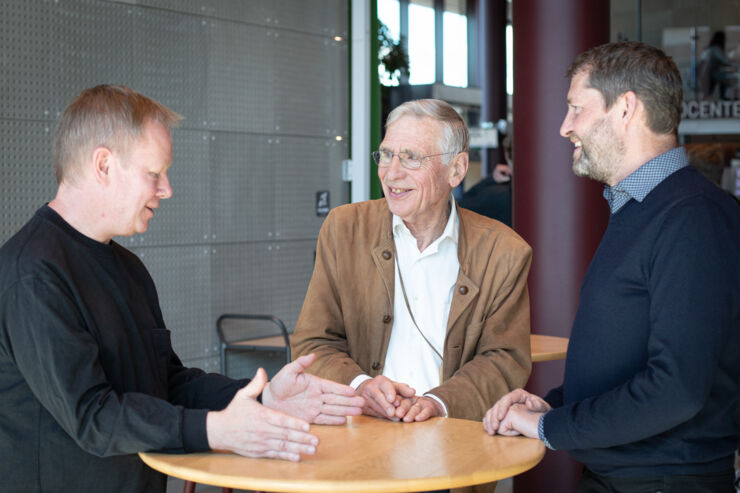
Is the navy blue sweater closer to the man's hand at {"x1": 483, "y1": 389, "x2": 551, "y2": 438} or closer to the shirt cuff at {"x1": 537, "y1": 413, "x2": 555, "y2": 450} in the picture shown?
the shirt cuff at {"x1": 537, "y1": 413, "x2": 555, "y2": 450}

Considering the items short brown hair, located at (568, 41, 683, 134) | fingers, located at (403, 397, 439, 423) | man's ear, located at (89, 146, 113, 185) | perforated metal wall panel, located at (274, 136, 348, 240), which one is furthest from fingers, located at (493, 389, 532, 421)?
perforated metal wall panel, located at (274, 136, 348, 240)

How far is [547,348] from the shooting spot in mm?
4012

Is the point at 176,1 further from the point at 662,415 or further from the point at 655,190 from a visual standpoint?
the point at 662,415

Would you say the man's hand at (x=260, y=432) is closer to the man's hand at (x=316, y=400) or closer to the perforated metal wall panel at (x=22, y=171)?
Answer: the man's hand at (x=316, y=400)

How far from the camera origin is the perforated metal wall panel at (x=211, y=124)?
450 centimetres

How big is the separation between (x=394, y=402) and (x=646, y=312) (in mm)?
761

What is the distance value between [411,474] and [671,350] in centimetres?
62

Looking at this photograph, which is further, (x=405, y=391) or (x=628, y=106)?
(x=405, y=391)

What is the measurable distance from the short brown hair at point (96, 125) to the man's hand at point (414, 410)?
1.02 m

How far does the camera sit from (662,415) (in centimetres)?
187

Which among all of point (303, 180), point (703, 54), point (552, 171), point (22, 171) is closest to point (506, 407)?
point (552, 171)

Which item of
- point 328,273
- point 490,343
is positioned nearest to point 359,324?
point 328,273

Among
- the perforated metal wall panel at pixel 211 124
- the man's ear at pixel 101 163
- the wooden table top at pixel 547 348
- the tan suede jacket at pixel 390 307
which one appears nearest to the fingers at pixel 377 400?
the tan suede jacket at pixel 390 307

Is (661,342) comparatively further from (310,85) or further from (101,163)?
(310,85)
